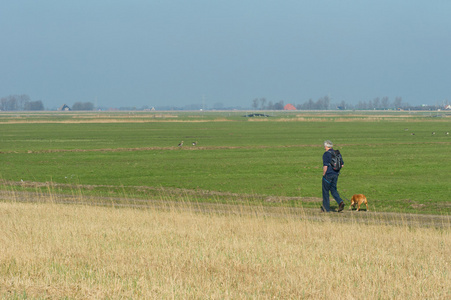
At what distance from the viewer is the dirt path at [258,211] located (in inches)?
674

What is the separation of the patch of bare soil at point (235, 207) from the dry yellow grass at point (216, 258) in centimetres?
90

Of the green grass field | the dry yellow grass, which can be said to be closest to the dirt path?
the dry yellow grass

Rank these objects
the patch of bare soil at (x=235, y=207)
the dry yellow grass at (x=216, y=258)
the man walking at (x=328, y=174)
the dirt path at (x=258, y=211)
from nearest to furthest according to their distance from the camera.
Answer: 1. the dry yellow grass at (x=216, y=258)
2. the dirt path at (x=258, y=211)
3. the patch of bare soil at (x=235, y=207)
4. the man walking at (x=328, y=174)

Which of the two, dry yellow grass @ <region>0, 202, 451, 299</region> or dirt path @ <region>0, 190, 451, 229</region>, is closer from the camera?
dry yellow grass @ <region>0, 202, 451, 299</region>

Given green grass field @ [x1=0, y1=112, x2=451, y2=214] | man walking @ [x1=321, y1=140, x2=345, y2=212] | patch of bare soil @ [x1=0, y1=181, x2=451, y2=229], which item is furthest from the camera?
green grass field @ [x1=0, y1=112, x2=451, y2=214]

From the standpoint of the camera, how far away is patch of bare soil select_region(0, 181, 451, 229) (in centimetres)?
1731

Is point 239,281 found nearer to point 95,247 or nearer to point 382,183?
point 95,247

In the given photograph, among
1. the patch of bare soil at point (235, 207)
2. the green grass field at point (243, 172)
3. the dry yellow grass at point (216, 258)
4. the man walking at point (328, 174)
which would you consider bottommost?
the green grass field at point (243, 172)

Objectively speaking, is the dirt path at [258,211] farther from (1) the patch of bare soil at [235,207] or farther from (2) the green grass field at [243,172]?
(2) the green grass field at [243,172]

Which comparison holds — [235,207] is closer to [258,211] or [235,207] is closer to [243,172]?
[258,211]

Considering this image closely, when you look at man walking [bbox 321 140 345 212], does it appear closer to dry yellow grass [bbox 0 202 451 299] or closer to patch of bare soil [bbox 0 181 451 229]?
patch of bare soil [bbox 0 181 451 229]

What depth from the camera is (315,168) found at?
34000 mm

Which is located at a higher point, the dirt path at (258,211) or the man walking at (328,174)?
the man walking at (328,174)

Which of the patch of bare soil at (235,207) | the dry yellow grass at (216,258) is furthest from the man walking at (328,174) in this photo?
the dry yellow grass at (216,258)
